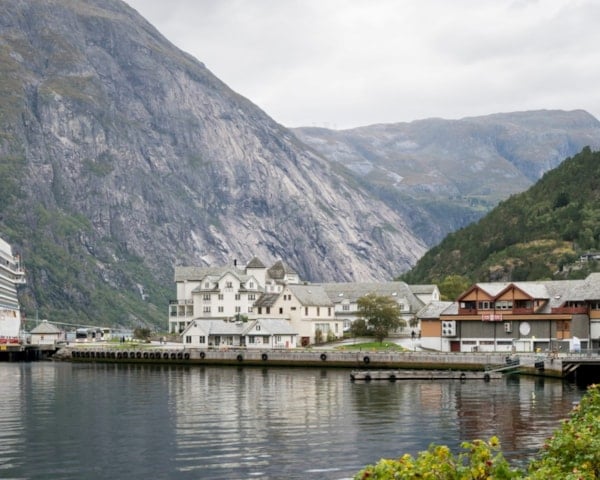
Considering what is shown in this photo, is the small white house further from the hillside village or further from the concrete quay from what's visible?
the concrete quay

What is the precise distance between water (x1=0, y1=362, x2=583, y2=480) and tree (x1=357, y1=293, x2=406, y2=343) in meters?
42.6

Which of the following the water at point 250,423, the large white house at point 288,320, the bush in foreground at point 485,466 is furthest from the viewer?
the large white house at point 288,320

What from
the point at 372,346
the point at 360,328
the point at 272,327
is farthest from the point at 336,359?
the point at 272,327

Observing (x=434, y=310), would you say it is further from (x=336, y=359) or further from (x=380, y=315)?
(x=336, y=359)

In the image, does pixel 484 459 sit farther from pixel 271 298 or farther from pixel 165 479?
pixel 271 298

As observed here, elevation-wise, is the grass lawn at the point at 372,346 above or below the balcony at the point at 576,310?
below

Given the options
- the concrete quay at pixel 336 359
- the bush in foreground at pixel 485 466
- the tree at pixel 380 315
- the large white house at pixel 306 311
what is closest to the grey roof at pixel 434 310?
the tree at pixel 380 315

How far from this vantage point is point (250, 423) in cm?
7762

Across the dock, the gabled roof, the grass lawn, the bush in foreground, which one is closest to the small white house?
the gabled roof

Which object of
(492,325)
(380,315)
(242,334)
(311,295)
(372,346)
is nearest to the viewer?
(492,325)

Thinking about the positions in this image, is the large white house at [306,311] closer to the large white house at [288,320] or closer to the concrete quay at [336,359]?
the large white house at [288,320]

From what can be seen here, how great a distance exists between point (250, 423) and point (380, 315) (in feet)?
297

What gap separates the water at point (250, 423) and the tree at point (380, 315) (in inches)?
1677

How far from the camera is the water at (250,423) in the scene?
59.6 meters
